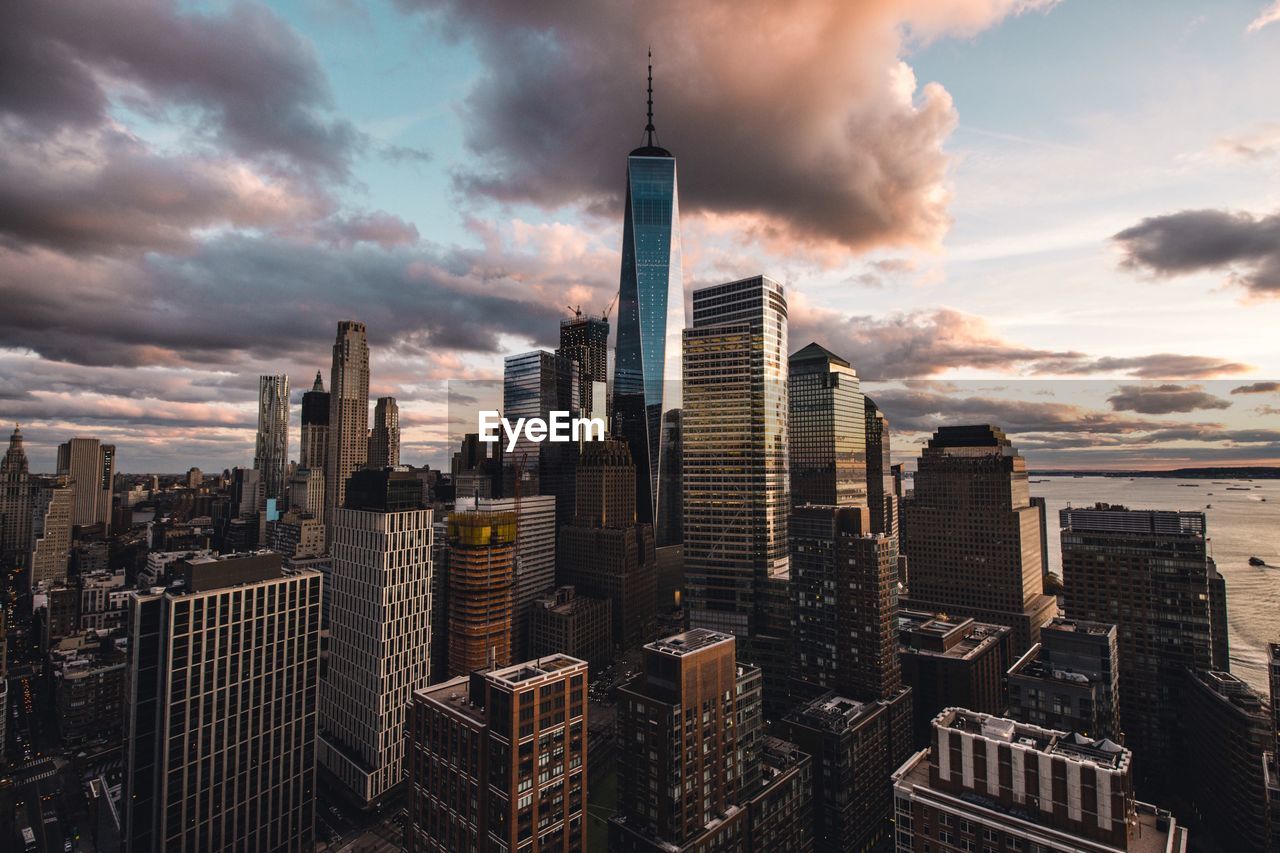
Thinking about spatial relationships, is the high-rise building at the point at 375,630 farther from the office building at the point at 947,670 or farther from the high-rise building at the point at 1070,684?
the high-rise building at the point at 1070,684

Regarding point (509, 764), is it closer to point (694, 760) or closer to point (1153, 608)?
point (694, 760)

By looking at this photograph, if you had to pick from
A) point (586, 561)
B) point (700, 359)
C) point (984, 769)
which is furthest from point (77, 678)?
point (984, 769)

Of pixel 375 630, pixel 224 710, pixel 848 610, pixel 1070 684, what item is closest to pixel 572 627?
pixel 375 630

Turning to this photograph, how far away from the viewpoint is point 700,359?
503 ft

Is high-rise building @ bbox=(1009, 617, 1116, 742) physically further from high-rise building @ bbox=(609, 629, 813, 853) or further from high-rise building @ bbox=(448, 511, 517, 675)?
high-rise building @ bbox=(448, 511, 517, 675)

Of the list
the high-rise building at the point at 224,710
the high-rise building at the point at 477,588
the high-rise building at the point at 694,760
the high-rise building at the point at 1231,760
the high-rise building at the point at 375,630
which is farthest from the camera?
the high-rise building at the point at 477,588

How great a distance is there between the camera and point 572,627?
155500 millimetres

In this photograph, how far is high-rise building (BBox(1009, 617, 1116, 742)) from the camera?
81562mm

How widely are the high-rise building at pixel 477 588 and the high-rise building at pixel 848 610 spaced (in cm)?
5773

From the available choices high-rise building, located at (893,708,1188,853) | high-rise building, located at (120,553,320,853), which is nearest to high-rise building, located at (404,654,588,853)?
high-rise building, located at (893,708,1188,853)

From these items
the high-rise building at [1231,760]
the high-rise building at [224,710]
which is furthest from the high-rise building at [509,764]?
the high-rise building at [1231,760]

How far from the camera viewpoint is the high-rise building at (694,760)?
66938 millimetres

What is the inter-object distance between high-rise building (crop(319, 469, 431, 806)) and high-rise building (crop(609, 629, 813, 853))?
55885mm

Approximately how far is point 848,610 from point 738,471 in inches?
1919
